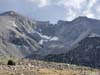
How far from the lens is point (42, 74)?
278 ft

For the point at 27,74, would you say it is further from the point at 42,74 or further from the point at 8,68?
the point at 8,68

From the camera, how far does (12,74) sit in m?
77.1

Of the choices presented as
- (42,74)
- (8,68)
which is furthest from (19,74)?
(8,68)

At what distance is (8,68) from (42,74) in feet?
37.5

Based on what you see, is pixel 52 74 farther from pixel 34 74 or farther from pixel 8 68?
pixel 8 68

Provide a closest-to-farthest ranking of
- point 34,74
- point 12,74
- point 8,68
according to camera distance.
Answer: point 12,74
point 34,74
point 8,68

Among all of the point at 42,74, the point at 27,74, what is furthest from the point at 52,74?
the point at 27,74

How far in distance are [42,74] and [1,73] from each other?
1061cm

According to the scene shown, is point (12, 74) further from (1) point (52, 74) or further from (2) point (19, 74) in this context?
(1) point (52, 74)

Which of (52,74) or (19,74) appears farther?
(52,74)

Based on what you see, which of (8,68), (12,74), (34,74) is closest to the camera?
(12,74)

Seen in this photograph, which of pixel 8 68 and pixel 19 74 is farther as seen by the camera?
pixel 8 68

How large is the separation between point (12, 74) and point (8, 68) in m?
15.0

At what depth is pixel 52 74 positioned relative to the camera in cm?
8719
